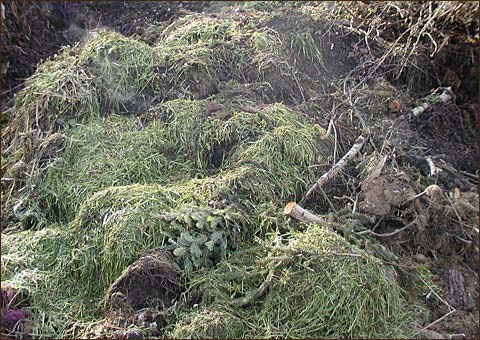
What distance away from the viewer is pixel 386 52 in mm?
3756

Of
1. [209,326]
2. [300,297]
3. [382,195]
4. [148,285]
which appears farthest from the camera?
[382,195]

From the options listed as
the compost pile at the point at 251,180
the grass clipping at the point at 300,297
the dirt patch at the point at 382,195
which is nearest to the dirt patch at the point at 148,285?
the compost pile at the point at 251,180

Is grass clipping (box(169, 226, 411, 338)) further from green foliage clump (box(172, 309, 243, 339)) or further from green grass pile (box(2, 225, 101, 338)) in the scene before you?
green grass pile (box(2, 225, 101, 338))

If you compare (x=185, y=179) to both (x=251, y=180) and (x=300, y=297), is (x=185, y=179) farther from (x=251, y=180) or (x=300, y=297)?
(x=300, y=297)

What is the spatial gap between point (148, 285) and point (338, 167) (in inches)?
46.9

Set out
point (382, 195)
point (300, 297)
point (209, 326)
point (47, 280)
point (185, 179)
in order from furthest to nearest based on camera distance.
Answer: point (185, 179) < point (382, 195) < point (47, 280) < point (300, 297) < point (209, 326)

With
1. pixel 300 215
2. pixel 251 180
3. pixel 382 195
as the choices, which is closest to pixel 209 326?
pixel 300 215

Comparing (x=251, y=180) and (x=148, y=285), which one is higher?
(x=251, y=180)

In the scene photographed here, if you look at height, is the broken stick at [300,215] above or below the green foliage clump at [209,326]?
above

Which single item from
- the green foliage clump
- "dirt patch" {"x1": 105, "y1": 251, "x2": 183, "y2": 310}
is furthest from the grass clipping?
"dirt patch" {"x1": 105, "y1": 251, "x2": 183, "y2": 310}

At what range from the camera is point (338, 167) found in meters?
3.05

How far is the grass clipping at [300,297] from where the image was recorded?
92.3 inches

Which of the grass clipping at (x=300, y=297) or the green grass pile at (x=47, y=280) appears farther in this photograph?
the green grass pile at (x=47, y=280)

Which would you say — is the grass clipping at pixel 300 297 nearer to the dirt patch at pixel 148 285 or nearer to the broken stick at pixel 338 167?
the dirt patch at pixel 148 285
